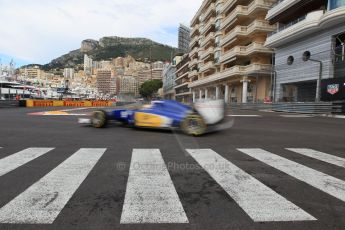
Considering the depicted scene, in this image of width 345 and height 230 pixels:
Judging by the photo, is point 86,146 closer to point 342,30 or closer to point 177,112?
point 177,112

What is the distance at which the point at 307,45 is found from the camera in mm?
28391

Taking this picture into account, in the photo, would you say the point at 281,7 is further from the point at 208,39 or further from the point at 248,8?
the point at 208,39

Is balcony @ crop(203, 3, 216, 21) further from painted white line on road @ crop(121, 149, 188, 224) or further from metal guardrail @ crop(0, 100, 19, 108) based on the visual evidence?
painted white line on road @ crop(121, 149, 188, 224)

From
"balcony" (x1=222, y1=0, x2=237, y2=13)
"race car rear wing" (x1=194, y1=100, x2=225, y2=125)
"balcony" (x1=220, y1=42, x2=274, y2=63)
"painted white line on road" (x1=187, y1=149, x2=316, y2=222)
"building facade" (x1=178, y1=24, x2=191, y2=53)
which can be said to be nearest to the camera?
"painted white line on road" (x1=187, y1=149, x2=316, y2=222)

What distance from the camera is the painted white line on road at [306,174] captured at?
3922 millimetres

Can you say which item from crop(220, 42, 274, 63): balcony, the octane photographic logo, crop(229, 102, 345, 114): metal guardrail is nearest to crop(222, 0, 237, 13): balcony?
crop(220, 42, 274, 63): balcony

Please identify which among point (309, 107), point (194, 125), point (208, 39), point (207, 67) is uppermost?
point (208, 39)

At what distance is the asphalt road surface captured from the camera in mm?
2930

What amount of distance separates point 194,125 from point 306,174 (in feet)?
15.8

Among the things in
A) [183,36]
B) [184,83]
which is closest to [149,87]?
[183,36]

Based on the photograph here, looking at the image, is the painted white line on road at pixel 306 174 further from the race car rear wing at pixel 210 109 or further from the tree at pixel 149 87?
the tree at pixel 149 87

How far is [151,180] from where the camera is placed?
13.9ft

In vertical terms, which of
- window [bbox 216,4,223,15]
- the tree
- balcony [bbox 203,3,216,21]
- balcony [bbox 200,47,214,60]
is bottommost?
the tree

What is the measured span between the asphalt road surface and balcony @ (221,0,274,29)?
34.7 m
